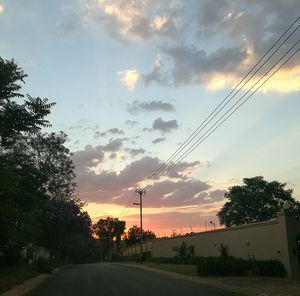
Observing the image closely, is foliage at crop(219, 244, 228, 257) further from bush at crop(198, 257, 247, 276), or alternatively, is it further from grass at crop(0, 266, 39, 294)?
grass at crop(0, 266, 39, 294)

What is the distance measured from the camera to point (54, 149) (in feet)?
165

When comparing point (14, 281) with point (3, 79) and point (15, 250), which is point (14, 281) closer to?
point (15, 250)

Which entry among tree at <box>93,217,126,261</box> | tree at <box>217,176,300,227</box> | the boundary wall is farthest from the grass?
tree at <box>93,217,126,261</box>

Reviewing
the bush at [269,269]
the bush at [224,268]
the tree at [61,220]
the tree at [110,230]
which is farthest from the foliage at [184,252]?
the tree at [110,230]

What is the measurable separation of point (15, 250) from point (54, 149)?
1622 centimetres

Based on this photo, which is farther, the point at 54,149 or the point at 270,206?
the point at 270,206

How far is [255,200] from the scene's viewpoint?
7750cm

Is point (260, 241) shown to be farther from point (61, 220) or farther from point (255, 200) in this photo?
point (255, 200)

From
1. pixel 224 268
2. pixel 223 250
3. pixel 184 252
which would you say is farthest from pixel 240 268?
pixel 184 252

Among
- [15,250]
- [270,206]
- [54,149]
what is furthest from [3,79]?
[270,206]

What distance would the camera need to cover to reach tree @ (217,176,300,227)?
7706cm

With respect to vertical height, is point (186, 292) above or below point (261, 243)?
below

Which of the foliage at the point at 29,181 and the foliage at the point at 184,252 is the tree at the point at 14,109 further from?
the foliage at the point at 184,252

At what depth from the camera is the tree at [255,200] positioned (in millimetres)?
77062
